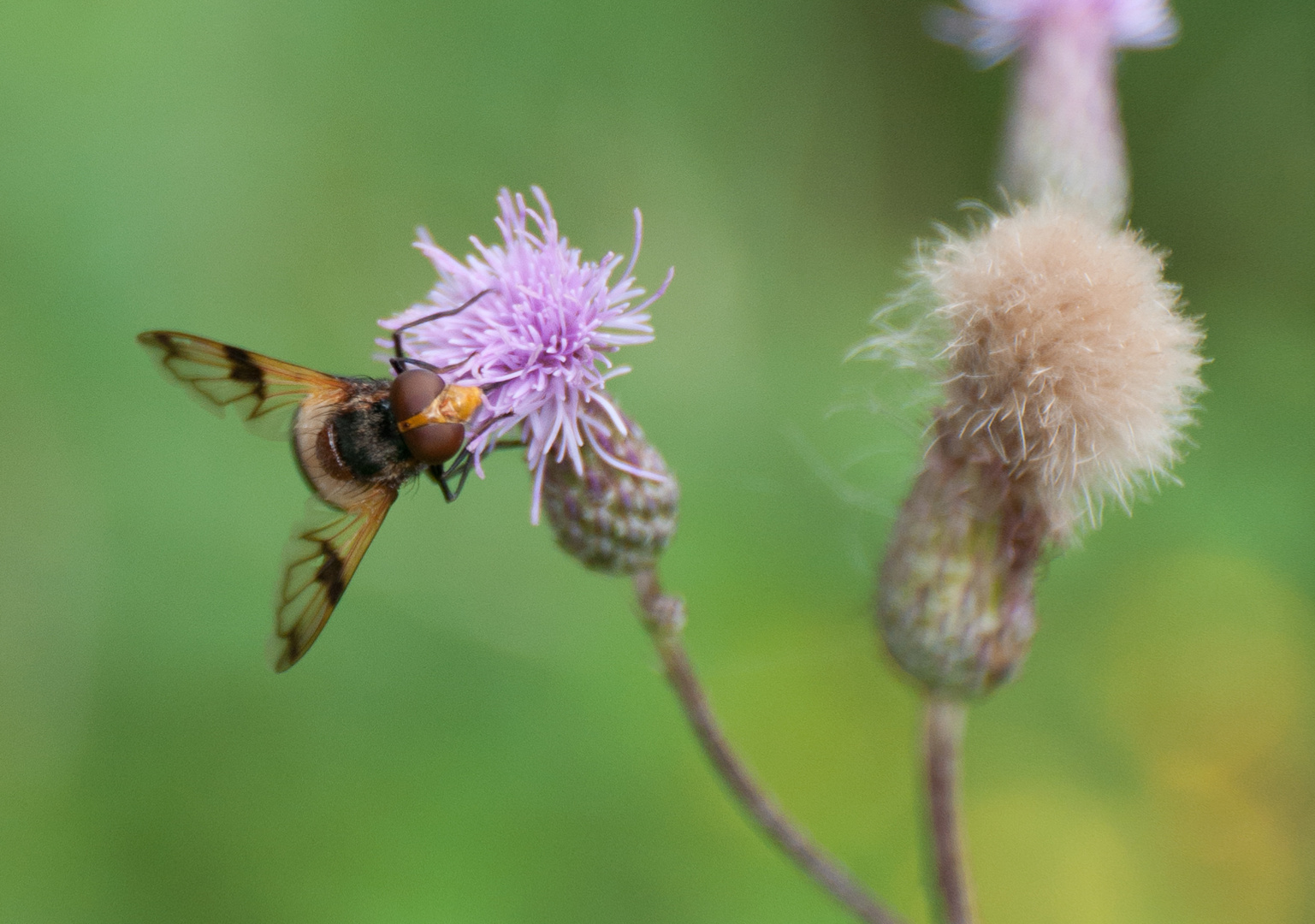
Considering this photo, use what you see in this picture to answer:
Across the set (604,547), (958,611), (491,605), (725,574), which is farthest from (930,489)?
(491,605)

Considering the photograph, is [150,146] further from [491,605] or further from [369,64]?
[491,605]

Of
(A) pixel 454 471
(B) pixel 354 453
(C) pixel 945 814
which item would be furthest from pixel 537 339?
(C) pixel 945 814

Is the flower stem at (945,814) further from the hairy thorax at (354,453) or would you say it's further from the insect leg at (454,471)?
the hairy thorax at (354,453)

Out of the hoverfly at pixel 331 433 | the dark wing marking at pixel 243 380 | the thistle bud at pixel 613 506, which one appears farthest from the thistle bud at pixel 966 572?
the dark wing marking at pixel 243 380

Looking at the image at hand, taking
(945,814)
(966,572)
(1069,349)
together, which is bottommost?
(945,814)

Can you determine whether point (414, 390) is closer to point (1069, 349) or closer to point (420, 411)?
point (420, 411)

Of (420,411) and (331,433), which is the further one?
(331,433)
